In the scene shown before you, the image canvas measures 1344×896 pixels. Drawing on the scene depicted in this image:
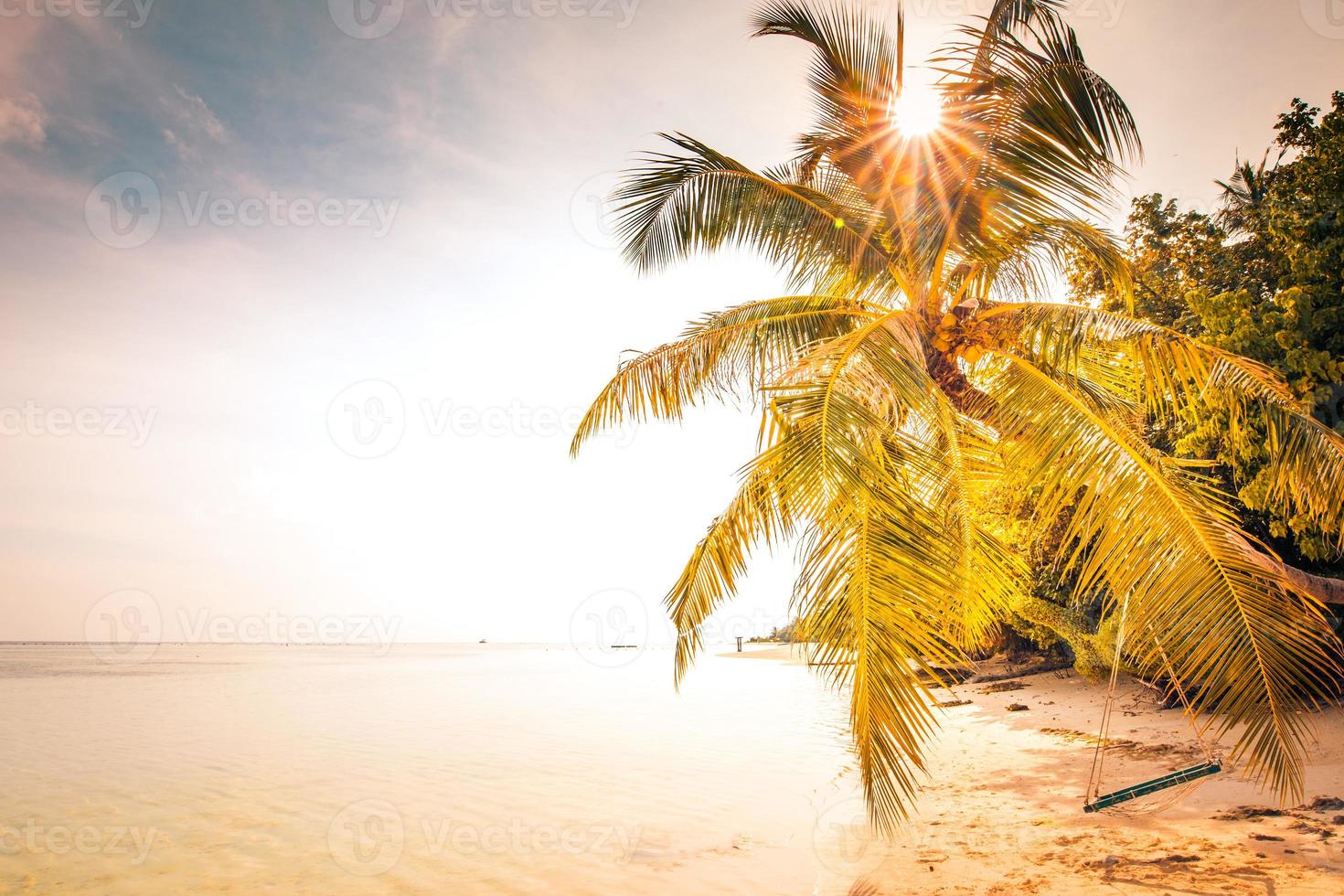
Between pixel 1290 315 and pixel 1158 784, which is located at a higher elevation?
pixel 1290 315

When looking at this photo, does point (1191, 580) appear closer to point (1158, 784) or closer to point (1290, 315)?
point (1158, 784)

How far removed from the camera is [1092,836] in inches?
240

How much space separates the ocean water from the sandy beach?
61 centimetres

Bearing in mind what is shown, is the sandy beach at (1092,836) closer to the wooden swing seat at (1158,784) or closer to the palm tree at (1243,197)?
the wooden swing seat at (1158,784)

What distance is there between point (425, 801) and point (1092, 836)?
7038mm

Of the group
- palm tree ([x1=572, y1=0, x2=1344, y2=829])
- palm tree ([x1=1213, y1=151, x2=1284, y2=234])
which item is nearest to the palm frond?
palm tree ([x1=572, y1=0, x2=1344, y2=829])

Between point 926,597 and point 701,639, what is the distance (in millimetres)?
3822

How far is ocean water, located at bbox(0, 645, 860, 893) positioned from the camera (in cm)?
593

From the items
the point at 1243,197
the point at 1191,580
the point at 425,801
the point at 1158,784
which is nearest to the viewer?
the point at 1191,580

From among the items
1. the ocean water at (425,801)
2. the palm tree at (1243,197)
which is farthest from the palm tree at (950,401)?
the palm tree at (1243,197)

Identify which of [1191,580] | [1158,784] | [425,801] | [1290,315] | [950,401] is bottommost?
[425,801]

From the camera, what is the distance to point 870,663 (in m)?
4.17

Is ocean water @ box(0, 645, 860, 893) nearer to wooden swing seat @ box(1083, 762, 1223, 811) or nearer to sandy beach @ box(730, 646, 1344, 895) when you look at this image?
sandy beach @ box(730, 646, 1344, 895)

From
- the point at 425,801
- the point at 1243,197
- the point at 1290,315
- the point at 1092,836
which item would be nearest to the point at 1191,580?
the point at 1092,836
